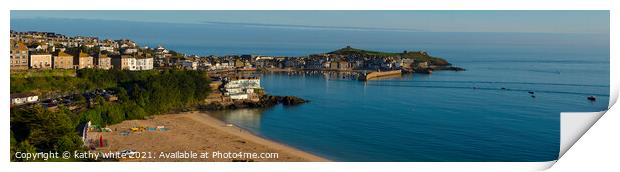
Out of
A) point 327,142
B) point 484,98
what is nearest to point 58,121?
point 327,142

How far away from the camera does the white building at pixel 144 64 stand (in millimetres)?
8570

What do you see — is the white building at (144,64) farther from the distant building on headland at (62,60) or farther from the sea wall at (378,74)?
the sea wall at (378,74)

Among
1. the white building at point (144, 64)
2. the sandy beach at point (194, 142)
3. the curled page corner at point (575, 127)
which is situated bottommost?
the sandy beach at point (194, 142)

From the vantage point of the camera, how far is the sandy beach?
4.84 meters

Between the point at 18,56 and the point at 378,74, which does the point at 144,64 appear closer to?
the point at 18,56

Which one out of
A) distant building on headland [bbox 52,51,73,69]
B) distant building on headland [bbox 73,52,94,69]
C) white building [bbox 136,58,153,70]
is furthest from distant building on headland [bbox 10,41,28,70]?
white building [bbox 136,58,153,70]

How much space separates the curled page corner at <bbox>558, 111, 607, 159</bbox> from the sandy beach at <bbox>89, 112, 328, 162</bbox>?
5.77 ft

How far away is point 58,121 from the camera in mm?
4867

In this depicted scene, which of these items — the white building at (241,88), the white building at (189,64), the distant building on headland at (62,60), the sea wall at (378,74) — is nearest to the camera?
the distant building on headland at (62,60)

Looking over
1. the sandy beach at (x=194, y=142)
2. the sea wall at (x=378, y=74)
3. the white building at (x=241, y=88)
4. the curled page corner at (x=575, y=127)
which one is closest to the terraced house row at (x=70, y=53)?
the sandy beach at (x=194, y=142)

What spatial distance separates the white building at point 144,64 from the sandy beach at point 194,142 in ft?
4.26

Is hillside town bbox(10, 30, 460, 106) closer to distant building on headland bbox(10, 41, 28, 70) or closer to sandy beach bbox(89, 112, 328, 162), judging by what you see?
distant building on headland bbox(10, 41, 28, 70)

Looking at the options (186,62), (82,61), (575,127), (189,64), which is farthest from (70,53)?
(575,127)

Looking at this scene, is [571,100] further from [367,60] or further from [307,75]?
[307,75]
